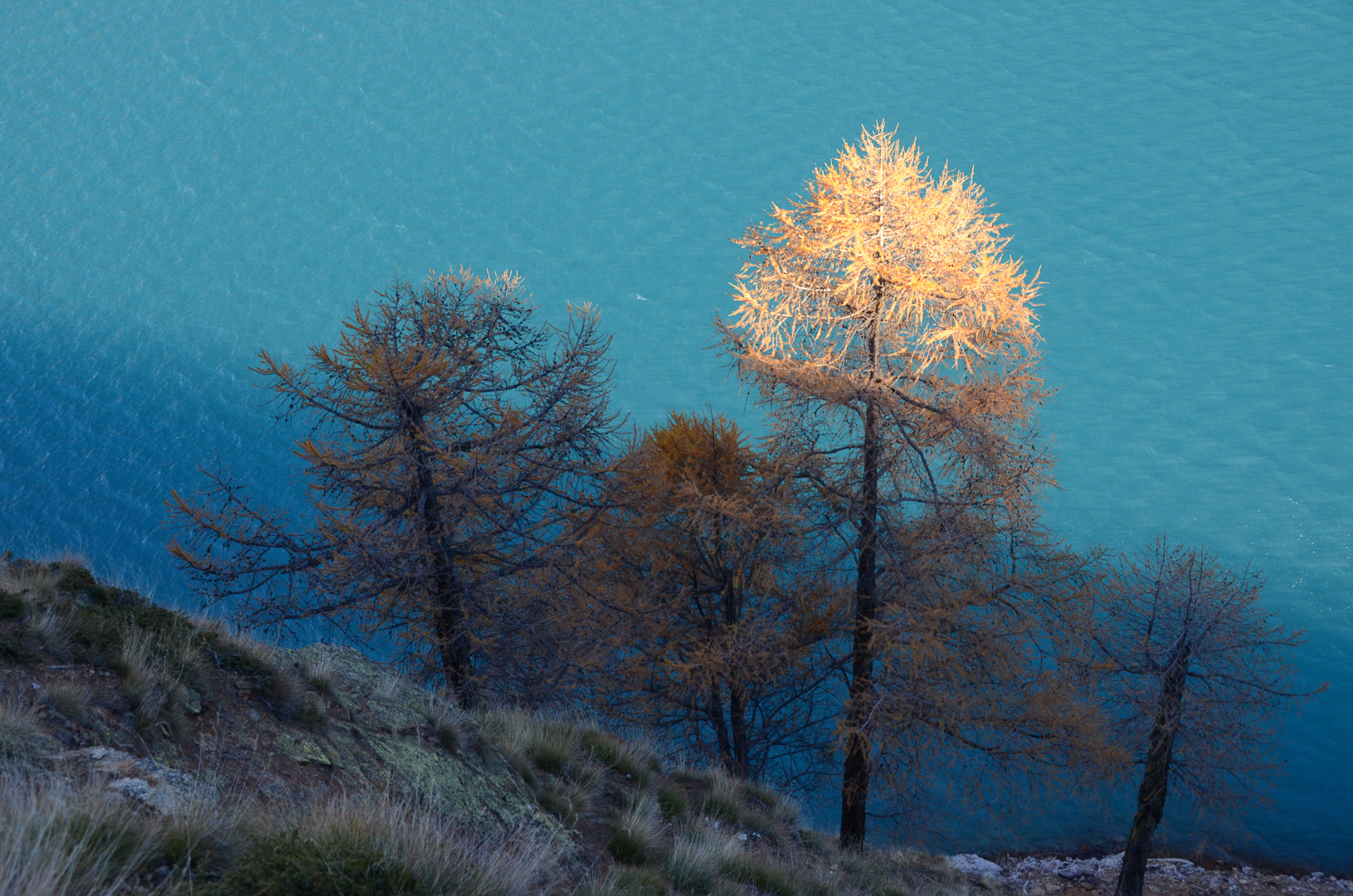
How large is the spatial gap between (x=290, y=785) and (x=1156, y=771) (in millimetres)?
14711

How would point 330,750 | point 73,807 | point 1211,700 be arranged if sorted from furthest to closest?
point 1211,700, point 330,750, point 73,807

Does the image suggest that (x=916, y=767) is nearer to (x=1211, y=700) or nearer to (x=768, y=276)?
(x=1211, y=700)

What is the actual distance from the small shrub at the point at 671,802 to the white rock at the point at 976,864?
13049 mm

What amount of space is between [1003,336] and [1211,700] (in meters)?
7.65

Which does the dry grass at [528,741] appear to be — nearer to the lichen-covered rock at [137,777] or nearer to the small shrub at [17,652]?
the lichen-covered rock at [137,777]

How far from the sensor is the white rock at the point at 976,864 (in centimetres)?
1950

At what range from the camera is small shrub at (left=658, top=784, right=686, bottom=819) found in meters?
8.46

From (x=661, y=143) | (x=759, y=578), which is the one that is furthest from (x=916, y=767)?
(x=661, y=143)

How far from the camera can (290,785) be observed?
17.9 ft

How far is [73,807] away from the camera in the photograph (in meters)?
3.68

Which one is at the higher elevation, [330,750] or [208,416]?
[208,416]

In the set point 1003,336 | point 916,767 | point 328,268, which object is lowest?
point 916,767

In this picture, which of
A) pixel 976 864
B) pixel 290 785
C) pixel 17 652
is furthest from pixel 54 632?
pixel 976 864

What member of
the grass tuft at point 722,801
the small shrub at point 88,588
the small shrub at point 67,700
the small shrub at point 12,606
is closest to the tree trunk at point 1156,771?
the grass tuft at point 722,801
